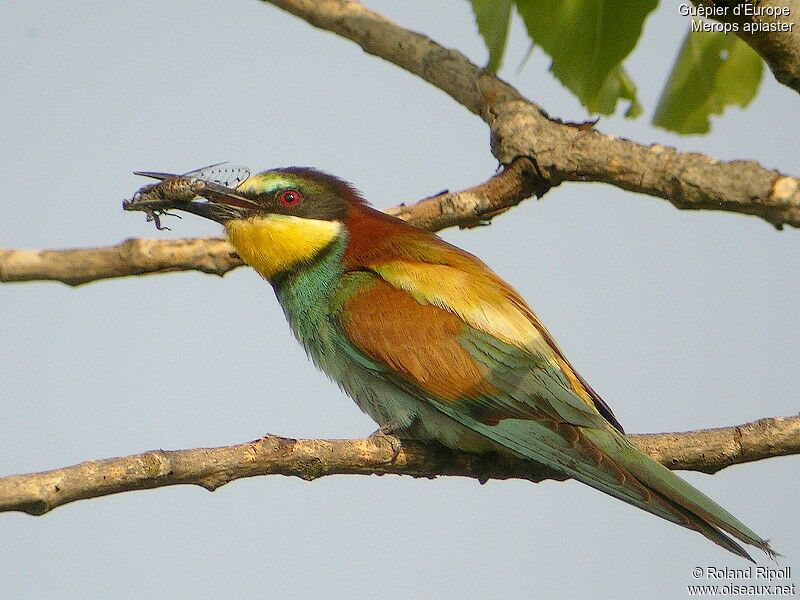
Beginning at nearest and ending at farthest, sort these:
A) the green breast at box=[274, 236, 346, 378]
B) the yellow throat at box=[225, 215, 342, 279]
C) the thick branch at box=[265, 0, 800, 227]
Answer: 1. the thick branch at box=[265, 0, 800, 227]
2. the green breast at box=[274, 236, 346, 378]
3. the yellow throat at box=[225, 215, 342, 279]

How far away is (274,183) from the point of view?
3936 millimetres

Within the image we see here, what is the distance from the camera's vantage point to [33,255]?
305 centimetres

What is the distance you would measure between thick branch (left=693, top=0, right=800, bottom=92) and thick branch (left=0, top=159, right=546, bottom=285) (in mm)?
1008

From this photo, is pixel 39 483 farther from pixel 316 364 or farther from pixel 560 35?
pixel 560 35

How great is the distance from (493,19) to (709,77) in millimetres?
1036

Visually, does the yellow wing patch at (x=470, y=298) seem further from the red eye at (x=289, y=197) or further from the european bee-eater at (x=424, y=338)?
the red eye at (x=289, y=197)

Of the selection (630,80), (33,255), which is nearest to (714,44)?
(630,80)

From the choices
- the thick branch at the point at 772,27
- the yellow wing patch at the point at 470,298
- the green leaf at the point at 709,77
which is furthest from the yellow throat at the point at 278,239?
the thick branch at the point at 772,27

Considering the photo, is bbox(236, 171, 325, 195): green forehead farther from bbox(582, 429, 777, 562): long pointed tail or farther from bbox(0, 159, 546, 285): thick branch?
bbox(582, 429, 777, 562): long pointed tail

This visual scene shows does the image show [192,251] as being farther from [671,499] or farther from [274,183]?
[671,499]

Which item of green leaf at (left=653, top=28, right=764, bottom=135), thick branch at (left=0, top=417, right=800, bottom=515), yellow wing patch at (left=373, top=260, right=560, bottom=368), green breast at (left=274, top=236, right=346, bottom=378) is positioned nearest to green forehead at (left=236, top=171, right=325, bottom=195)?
green breast at (left=274, top=236, right=346, bottom=378)

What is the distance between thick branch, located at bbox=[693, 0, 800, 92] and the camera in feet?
8.73

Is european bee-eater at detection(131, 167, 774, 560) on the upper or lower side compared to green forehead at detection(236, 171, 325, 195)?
lower

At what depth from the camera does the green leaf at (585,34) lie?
3.41 m
